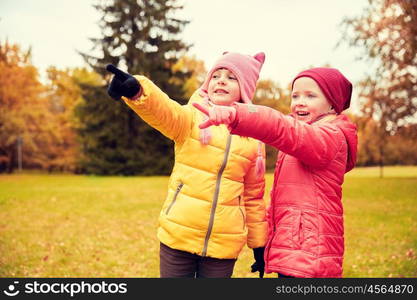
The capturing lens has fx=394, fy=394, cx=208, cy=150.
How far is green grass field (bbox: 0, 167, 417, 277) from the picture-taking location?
18.1 ft

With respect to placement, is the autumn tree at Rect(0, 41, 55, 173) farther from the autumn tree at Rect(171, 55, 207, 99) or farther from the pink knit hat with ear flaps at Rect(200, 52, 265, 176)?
the pink knit hat with ear flaps at Rect(200, 52, 265, 176)

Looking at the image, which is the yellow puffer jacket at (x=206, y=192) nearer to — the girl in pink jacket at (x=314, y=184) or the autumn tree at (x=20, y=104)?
the girl in pink jacket at (x=314, y=184)

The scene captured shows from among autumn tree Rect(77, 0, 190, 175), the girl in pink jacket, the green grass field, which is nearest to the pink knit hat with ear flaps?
the girl in pink jacket

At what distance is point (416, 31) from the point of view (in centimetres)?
1112

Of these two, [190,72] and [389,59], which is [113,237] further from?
[190,72]

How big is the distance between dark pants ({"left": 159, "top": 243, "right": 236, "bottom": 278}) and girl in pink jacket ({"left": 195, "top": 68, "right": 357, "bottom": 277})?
0.42 m

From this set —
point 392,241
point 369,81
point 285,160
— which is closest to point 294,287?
point 285,160

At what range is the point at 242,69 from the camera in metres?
2.60

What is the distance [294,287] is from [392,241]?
19.3 ft

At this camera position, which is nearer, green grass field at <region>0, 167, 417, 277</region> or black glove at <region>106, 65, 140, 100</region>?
black glove at <region>106, 65, 140, 100</region>

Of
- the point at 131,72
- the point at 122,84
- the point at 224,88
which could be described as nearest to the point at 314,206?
the point at 224,88

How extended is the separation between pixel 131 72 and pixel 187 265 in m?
25.0

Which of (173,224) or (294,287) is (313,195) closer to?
(294,287)

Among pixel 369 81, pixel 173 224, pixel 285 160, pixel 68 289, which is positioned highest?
pixel 369 81
